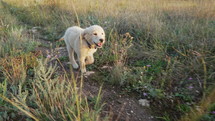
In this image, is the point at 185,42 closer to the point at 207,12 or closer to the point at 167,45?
the point at 167,45

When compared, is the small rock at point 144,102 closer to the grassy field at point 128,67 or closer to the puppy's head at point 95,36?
the grassy field at point 128,67

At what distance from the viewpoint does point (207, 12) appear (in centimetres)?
449

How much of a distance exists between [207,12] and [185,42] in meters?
1.65

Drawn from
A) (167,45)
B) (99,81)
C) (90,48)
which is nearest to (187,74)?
(167,45)

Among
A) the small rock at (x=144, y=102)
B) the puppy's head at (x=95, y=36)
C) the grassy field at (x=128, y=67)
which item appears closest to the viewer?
the grassy field at (x=128, y=67)

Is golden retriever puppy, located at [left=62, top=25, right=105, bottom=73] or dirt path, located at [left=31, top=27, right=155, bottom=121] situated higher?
golden retriever puppy, located at [left=62, top=25, right=105, bottom=73]

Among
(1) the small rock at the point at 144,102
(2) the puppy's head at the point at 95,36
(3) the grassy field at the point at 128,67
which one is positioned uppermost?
(2) the puppy's head at the point at 95,36

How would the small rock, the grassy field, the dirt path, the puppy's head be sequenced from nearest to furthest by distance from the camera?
the grassy field → the dirt path → the small rock → the puppy's head

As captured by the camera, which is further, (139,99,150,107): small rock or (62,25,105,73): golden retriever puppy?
(62,25,105,73): golden retriever puppy

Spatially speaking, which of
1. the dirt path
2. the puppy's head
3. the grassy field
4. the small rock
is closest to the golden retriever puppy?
the puppy's head

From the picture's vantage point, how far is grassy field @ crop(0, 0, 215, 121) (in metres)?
1.84

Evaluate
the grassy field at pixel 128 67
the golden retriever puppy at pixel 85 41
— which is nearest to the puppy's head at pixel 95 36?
the golden retriever puppy at pixel 85 41

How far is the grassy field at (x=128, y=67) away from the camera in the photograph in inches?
72.5

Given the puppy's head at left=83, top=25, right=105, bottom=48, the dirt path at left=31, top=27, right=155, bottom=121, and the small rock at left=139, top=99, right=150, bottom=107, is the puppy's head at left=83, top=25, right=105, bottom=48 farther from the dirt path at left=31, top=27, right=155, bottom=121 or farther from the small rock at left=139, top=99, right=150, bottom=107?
the small rock at left=139, top=99, right=150, bottom=107
